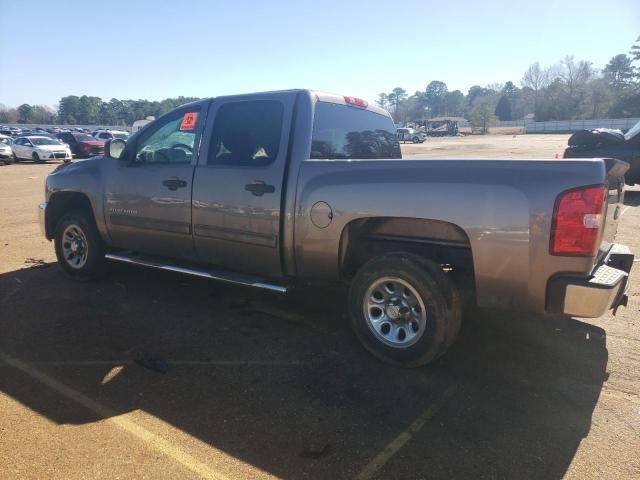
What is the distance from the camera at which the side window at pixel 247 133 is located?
4133 millimetres

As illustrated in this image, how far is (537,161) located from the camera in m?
2.95

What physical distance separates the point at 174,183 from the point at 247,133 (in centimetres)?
86

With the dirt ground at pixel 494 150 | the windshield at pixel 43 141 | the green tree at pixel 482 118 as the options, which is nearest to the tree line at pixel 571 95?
the green tree at pixel 482 118

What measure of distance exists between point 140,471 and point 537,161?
9.18ft

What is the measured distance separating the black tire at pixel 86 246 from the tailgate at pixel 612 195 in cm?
480

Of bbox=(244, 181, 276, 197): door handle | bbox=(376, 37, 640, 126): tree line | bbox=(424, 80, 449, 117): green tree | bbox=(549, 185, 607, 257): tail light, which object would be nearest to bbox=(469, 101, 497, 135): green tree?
bbox=(376, 37, 640, 126): tree line

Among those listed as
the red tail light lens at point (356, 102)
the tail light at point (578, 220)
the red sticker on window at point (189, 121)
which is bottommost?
the tail light at point (578, 220)

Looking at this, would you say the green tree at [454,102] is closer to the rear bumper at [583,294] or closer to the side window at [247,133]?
the side window at [247,133]

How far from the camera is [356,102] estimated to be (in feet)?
15.4

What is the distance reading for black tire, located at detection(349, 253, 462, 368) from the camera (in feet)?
10.9

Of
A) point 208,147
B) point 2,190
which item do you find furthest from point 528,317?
point 2,190

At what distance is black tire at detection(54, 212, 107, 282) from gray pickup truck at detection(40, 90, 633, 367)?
2 cm

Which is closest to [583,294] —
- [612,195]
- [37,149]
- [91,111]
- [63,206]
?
[612,195]

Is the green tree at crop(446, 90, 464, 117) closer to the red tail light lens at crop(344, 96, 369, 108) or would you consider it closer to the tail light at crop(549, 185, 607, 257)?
the red tail light lens at crop(344, 96, 369, 108)
